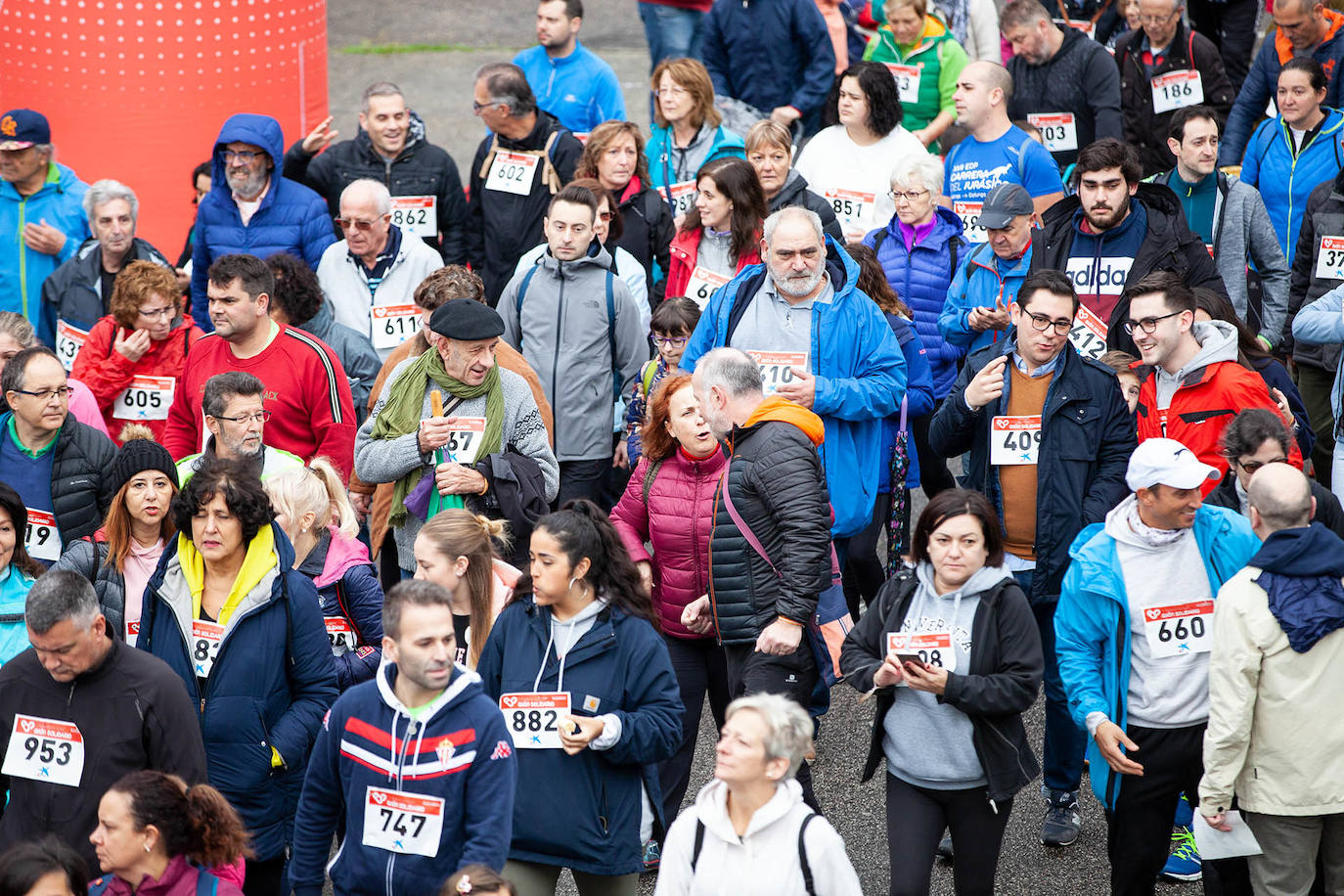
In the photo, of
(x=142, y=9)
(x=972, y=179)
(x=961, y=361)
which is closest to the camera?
(x=961, y=361)

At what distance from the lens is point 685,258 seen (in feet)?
27.1

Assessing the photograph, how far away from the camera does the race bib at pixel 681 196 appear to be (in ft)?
31.1

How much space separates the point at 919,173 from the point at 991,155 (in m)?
1.20

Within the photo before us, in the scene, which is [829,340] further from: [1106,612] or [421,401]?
[1106,612]

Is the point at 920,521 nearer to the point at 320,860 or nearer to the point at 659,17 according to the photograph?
the point at 320,860

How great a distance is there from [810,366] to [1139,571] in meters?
1.91

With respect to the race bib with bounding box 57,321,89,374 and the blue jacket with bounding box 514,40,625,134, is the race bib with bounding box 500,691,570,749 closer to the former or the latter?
the race bib with bounding box 57,321,89,374

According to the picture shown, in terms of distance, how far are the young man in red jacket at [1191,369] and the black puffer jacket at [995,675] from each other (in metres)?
1.46

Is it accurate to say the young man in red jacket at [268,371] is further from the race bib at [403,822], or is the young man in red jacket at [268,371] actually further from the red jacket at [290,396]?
the race bib at [403,822]

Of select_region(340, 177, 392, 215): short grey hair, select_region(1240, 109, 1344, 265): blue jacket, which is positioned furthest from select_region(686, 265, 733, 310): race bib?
select_region(1240, 109, 1344, 265): blue jacket

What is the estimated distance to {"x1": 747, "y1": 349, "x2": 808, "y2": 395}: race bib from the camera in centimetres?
677

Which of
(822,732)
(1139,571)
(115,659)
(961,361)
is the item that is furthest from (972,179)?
(115,659)

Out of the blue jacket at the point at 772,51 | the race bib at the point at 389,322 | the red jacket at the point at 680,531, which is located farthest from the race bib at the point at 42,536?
the blue jacket at the point at 772,51

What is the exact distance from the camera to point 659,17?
12531mm
